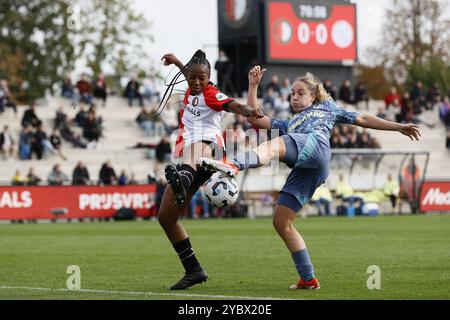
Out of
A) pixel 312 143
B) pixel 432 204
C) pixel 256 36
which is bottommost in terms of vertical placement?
pixel 432 204

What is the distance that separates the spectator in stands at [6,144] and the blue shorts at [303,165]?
1164 inches

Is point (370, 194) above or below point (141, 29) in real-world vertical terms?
below

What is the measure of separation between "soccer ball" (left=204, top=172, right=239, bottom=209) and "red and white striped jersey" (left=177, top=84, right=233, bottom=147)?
0.95 meters

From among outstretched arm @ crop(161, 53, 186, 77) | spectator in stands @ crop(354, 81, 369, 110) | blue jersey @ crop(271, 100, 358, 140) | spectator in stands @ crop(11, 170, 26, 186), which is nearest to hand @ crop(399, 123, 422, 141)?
blue jersey @ crop(271, 100, 358, 140)

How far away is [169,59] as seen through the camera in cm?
1251

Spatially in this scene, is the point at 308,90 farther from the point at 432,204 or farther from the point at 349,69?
the point at 349,69

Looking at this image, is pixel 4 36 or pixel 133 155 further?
pixel 4 36

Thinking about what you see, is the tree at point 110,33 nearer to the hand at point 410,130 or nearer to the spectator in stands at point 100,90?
the spectator in stands at point 100,90

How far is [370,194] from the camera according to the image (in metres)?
39.1

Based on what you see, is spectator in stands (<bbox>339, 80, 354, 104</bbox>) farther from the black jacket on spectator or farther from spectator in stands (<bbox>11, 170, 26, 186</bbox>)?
spectator in stands (<bbox>11, 170, 26, 186</bbox>)

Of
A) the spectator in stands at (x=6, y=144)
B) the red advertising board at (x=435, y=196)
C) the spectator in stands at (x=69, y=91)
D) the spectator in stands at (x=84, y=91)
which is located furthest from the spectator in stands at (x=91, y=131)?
the red advertising board at (x=435, y=196)

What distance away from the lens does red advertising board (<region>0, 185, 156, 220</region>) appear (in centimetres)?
3503

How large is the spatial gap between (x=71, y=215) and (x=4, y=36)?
39.4 m
